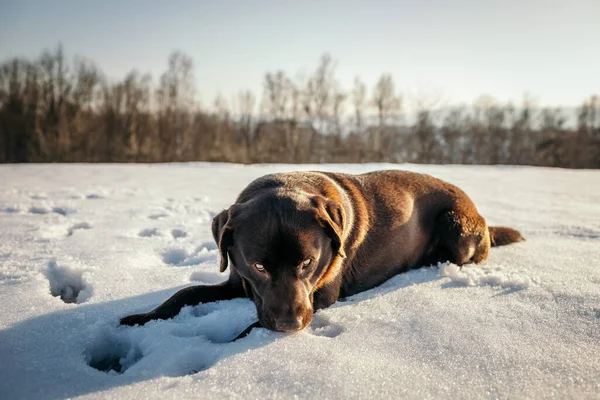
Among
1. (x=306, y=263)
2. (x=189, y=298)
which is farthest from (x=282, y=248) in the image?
(x=189, y=298)

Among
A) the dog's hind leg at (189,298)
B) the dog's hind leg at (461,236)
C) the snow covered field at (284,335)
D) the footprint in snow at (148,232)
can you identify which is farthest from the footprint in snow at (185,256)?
the dog's hind leg at (461,236)

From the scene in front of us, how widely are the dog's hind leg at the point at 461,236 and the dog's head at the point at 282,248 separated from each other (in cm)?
155

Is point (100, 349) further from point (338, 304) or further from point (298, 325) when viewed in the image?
point (338, 304)

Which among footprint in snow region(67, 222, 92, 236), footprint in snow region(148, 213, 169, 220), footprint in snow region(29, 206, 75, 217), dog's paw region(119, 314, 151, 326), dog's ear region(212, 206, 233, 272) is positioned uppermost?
dog's ear region(212, 206, 233, 272)

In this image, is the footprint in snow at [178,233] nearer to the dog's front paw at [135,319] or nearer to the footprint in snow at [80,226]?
the footprint in snow at [80,226]

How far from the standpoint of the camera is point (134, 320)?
2.35m

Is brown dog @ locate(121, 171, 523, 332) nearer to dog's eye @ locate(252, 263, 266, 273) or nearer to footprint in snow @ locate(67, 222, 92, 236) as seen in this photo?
dog's eye @ locate(252, 263, 266, 273)

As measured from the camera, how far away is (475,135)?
5406cm

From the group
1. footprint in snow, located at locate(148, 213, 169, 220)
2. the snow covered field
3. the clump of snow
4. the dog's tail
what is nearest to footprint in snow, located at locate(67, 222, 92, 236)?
the snow covered field

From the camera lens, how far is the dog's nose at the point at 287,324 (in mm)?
2092

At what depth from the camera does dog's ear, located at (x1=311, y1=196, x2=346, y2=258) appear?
2.41 meters

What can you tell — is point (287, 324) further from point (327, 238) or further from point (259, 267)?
point (327, 238)

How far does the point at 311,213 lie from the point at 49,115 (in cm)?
3520

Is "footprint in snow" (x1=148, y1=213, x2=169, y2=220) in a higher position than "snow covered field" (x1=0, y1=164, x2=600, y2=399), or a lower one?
higher
